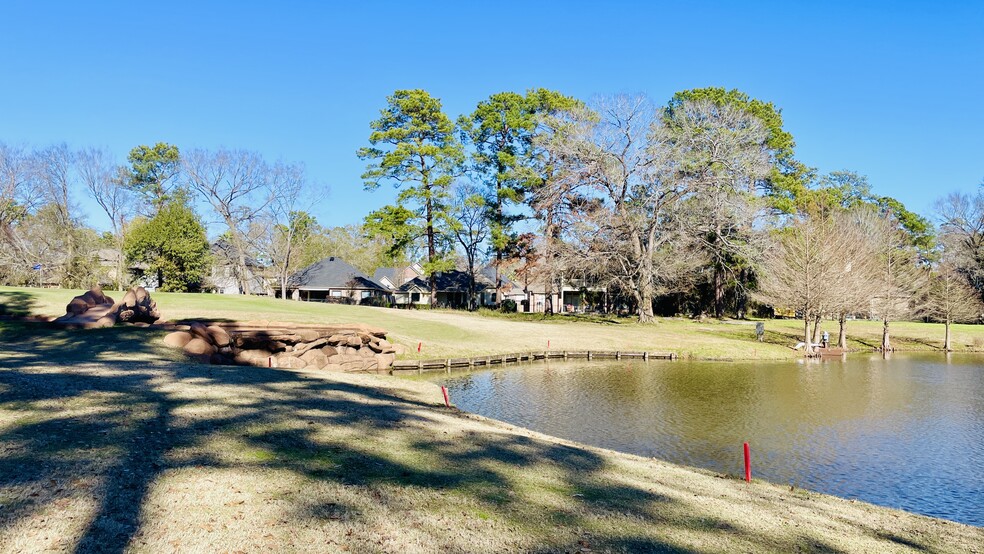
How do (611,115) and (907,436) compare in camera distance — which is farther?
(611,115)

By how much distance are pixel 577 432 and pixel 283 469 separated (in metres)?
10.6

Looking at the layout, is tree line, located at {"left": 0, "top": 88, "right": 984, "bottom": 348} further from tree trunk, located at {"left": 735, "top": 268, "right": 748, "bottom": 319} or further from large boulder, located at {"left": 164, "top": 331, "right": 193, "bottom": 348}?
large boulder, located at {"left": 164, "top": 331, "right": 193, "bottom": 348}

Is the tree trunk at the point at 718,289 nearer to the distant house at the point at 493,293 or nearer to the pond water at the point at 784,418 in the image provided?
the pond water at the point at 784,418

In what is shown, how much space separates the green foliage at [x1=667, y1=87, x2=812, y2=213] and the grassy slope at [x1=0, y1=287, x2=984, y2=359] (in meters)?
12.7

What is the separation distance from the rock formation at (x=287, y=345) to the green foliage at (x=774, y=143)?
40.0m

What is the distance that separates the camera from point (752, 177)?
1753 inches

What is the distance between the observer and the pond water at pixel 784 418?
518 inches

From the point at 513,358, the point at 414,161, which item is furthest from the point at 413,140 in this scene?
the point at 513,358

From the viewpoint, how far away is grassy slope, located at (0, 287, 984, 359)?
30656 millimetres

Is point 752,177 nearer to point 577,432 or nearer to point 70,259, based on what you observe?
point 577,432

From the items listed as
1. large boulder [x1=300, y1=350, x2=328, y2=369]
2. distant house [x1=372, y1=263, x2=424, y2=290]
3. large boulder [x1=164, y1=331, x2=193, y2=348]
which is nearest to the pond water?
large boulder [x1=300, y1=350, x2=328, y2=369]

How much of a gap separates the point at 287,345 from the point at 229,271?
191 ft

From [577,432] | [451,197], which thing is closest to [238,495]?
[577,432]

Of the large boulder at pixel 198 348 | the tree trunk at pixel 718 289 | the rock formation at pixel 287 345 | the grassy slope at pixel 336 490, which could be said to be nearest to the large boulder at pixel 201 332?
the rock formation at pixel 287 345
